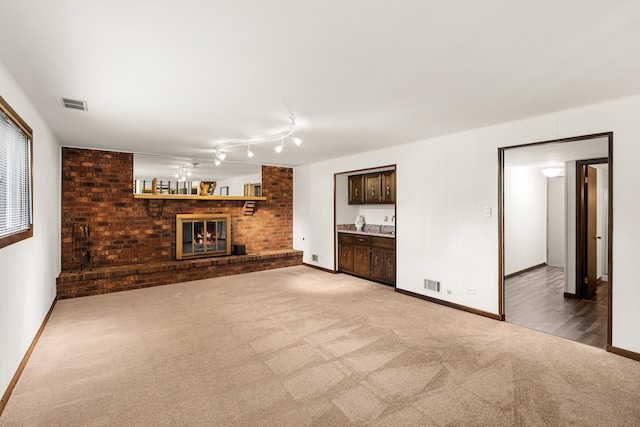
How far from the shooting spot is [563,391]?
7.72ft

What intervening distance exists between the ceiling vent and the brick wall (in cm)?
254

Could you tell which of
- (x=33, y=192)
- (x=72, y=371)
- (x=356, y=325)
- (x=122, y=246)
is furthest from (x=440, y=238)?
(x=122, y=246)

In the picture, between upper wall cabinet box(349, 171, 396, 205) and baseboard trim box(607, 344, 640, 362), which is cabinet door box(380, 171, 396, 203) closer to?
upper wall cabinet box(349, 171, 396, 205)

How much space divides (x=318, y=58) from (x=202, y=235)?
16.7 feet

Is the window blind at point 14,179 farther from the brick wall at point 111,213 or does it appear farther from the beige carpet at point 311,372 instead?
the brick wall at point 111,213

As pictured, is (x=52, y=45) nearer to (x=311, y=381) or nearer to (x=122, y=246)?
(x=311, y=381)

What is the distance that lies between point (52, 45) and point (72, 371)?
245cm

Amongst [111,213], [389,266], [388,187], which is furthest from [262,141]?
[111,213]

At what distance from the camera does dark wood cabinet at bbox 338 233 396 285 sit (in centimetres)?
554

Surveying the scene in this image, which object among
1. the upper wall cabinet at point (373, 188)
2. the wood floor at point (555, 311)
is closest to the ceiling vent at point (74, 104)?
the upper wall cabinet at point (373, 188)

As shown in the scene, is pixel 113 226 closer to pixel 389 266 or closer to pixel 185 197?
pixel 185 197

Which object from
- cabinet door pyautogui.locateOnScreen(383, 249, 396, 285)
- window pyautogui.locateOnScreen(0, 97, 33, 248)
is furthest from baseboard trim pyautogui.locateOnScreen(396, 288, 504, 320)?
window pyautogui.locateOnScreen(0, 97, 33, 248)

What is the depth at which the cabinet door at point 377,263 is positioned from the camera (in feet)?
18.6

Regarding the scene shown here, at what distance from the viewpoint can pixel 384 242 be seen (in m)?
5.63
